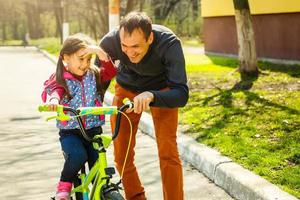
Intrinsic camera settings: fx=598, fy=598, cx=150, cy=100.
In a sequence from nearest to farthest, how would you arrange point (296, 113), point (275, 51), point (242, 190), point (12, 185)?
point (242, 190) < point (12, 185) < point (296, 113) < point (275, 51)

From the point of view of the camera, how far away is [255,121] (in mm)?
7672

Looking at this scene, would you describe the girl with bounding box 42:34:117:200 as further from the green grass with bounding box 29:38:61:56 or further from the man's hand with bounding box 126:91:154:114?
the green grass with bounding box 29:38:61:56

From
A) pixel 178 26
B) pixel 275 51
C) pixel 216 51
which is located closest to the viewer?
pixel 275 51

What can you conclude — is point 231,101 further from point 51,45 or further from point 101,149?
point 51,45

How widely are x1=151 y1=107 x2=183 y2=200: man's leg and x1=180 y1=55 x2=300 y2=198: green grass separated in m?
0.98

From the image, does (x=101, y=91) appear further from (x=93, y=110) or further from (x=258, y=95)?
(x=258, y=95)

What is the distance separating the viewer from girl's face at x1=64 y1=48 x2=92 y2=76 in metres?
4.09

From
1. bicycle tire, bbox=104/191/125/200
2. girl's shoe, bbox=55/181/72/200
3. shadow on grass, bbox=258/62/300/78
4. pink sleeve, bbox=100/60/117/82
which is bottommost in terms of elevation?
shadow on grass, bbox=258/62/300/78

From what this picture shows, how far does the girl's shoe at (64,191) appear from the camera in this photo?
3924 mm

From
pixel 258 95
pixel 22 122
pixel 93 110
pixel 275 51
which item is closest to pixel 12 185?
pixel 93 110

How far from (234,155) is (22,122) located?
4.55m

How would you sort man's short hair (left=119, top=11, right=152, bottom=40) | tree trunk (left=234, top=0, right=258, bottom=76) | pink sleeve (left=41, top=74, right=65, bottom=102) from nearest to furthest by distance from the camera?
man's short hair (left=119, top=11, right=152, bottom=40) < pink sleeve (left=41, top=74, right=65, bottom=102) < tree trunk (left=234, top=0, right=258, bottom=76)

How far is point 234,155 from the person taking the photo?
591 centimetres

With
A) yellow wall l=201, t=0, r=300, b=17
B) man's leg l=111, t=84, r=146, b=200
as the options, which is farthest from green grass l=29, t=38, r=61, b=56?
man's leg l=111, t=84, r=146, b=200
